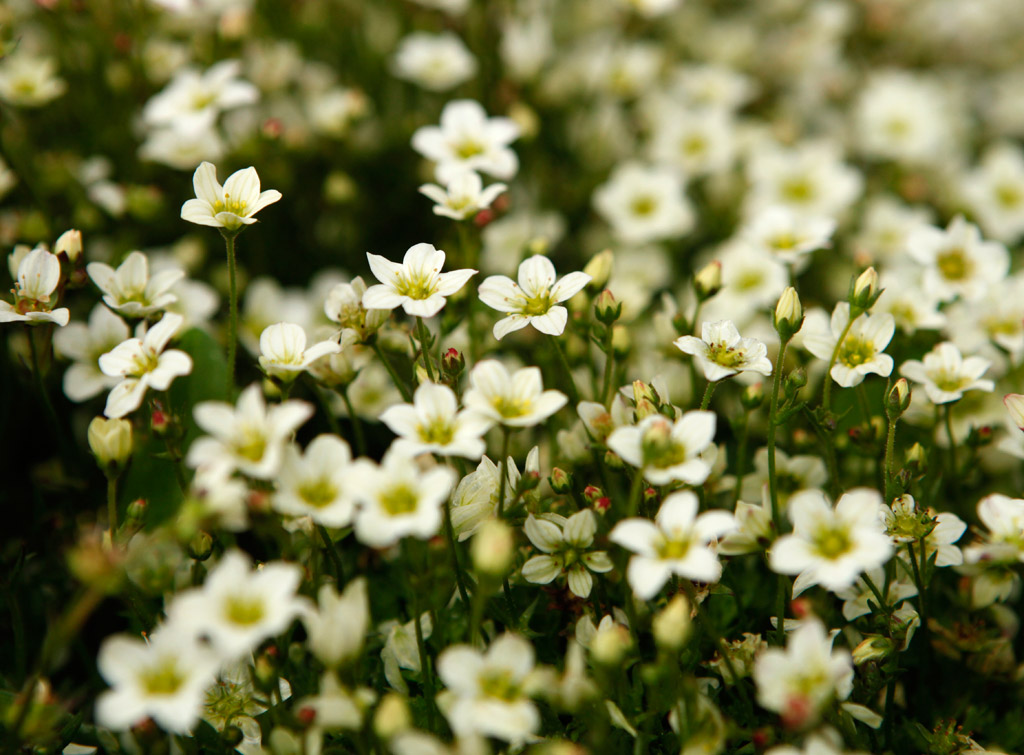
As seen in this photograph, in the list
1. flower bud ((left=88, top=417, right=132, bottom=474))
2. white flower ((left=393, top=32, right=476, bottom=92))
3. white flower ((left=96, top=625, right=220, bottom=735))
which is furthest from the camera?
white flower ((left=393, top=32, right=476, bottom=92))

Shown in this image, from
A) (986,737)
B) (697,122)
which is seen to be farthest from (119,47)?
(986,737)

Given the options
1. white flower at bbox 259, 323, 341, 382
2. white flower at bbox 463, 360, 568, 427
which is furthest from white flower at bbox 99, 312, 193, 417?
white flower at bbox 463, 360, 568, 427

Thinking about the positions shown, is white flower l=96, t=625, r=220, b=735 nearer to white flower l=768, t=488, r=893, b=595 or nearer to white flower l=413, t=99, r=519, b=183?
white flower l=768, t=488, r=893, b=595

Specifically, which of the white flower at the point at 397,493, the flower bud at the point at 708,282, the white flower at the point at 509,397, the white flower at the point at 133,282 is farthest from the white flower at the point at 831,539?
the white flower at the point at 133,282

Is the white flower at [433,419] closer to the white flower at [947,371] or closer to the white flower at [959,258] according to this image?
the white flower at [947,371]

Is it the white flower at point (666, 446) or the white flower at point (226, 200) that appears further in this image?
the white flower at point (226, 200)

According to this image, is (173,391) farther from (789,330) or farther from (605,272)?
(789,330)
